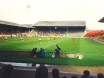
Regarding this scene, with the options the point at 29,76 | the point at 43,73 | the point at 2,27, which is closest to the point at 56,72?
the point at 43,73

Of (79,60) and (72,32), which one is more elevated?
(72,32)

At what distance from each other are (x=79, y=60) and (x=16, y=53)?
5798mm

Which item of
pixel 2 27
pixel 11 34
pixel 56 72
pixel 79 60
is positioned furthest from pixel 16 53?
pixel 11 34

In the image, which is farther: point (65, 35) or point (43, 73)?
point (65, 35)

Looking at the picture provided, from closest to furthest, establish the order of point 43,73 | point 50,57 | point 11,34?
point 43,73 < point 50,57 < point 11,34

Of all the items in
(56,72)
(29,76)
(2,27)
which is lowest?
(29,76)

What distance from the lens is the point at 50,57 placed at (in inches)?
647

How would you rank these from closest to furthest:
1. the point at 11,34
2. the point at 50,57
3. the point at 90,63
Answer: the point at 90,63 < the point at 50,57 < the point at 11,34

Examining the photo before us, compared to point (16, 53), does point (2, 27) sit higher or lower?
higher

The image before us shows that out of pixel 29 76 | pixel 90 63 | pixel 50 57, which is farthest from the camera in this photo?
pixel 50 57

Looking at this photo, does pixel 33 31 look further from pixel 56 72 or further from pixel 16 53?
pixel 56 72

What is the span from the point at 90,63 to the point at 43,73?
10794 mm

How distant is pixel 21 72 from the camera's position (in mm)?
9945

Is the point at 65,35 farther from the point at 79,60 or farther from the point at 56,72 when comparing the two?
the point at 56,72
